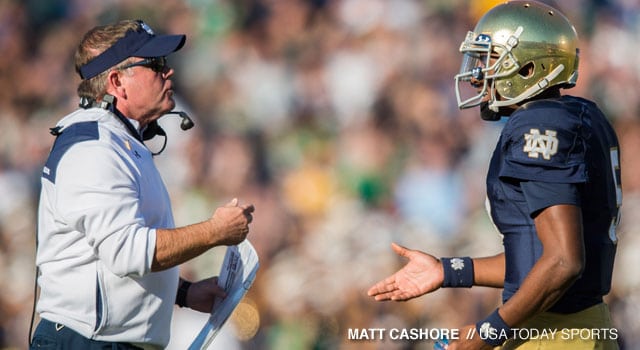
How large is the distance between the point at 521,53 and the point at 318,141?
2.58 metres

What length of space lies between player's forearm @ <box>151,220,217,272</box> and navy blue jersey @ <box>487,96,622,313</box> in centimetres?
89

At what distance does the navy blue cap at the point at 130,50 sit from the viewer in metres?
3.14

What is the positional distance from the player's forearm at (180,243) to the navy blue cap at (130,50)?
2.32ft

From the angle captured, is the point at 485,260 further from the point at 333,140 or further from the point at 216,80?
the point at 216,80

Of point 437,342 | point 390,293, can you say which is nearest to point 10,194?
point 390,293

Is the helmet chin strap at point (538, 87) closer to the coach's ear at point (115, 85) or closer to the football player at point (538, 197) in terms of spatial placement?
the football player at point (538, 197)

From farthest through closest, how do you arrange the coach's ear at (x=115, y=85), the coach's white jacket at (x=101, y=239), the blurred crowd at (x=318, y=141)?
the blurred crowd at (x=318, y=141) < the coach's ear at (x=115, y=85) < the coach's white jacket at (x=101, y=239)

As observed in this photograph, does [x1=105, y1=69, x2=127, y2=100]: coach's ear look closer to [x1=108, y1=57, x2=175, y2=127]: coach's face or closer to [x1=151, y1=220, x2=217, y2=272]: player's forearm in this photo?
[x1=108, y1=57, x2=175, y2=127]: coach's face

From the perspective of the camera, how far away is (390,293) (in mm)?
2996

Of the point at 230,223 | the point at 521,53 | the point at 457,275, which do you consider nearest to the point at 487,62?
the point at 521,53

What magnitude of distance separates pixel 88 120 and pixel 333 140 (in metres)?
2.54

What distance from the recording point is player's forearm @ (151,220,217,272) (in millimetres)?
2754

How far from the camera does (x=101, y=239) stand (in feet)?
8.91

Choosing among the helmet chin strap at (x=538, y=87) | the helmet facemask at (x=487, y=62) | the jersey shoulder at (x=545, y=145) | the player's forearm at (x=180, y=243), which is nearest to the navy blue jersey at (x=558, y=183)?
the jersey shoulder at (x=545, y=145)
